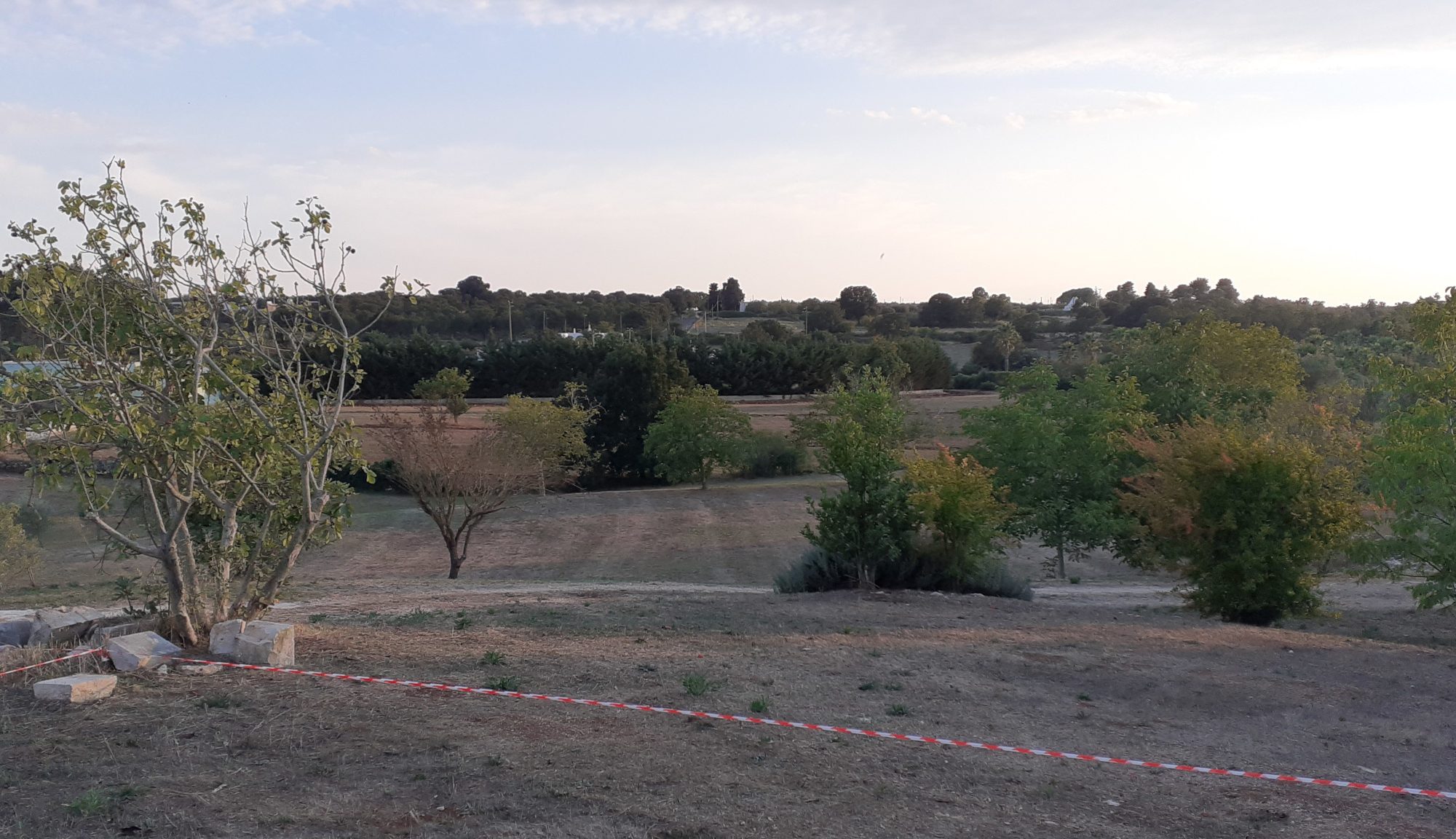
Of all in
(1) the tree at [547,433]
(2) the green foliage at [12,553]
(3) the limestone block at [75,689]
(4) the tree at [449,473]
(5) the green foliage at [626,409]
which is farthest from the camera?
(5) the green foliage at [626,409]

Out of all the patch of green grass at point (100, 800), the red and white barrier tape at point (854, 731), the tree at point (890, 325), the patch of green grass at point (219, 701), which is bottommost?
the red and white barrier tape at point (854, 731)

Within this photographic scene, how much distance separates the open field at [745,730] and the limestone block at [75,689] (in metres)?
0.13

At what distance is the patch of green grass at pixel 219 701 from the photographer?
24.7 ft

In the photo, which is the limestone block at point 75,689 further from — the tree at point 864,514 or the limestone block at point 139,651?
the tree at point 864,514

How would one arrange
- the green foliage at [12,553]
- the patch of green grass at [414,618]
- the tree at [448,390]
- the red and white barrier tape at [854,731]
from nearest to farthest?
the red and white barrier tape at [854,731], the patch of green grass at [414,618], the green foliage at [12,553], the tree at [448,390]

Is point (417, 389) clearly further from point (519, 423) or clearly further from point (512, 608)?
point (512, 608)

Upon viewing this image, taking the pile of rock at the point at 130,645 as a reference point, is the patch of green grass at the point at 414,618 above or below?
below

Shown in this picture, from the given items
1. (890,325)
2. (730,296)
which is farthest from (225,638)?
(730,296)

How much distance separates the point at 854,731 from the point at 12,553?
2240 cm

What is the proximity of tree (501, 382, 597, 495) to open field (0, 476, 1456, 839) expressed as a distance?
2605 cm

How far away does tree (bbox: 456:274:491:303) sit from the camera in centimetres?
15888

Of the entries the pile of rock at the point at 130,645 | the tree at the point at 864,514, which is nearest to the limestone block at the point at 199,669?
the pile of rock at the point at 130,645

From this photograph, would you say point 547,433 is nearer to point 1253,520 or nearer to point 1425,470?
point 1253,520

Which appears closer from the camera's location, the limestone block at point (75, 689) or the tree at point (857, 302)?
the limestone block at point (75, 689)
